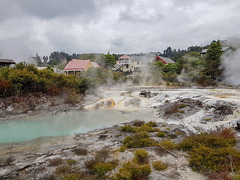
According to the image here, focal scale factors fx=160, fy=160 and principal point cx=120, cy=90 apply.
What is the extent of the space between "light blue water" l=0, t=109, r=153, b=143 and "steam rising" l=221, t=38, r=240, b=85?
16.9 m

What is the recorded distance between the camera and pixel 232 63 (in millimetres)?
24859

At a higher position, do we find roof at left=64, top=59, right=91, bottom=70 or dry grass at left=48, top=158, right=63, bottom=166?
roof at left=64, top=59, right=91, bottom=70

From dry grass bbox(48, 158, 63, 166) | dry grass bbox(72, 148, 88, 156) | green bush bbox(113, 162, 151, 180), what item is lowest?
dry grass bbox(72, 148, 88, 156)

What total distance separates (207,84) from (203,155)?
82.5ft

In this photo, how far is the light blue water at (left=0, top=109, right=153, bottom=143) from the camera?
1092 cm

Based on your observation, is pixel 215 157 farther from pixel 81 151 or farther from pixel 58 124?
pixel 58 124

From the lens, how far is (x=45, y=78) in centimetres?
1958

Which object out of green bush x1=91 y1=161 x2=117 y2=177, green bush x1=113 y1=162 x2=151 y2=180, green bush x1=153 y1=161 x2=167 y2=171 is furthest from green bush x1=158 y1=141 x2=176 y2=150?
green bush x1=91 y1=161 x2=117 y2=177

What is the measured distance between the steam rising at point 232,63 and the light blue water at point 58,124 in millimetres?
16934

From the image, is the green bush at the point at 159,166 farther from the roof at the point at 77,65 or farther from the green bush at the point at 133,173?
the roof at the point at 77,65

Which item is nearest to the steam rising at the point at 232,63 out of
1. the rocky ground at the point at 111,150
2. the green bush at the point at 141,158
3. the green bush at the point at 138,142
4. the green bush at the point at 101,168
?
the rocky ground at the point at 111,150

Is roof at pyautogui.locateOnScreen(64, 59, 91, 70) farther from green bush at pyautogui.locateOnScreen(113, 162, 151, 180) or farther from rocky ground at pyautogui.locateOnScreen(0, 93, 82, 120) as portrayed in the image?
green bush at pyautogui.locateOnScreen(113, 162, 151, 180)

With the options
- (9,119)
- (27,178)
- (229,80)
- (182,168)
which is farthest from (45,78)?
(229,80)

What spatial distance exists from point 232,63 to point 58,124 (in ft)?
86.2
